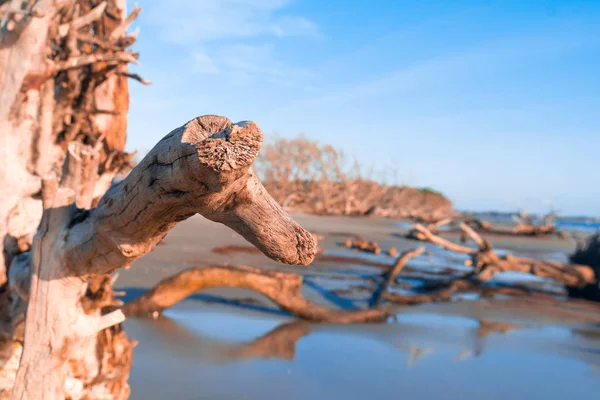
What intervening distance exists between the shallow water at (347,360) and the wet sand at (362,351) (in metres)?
0.01

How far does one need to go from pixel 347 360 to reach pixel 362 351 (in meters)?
0.42

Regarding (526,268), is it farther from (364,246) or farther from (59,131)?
(59,131)

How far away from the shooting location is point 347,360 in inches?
229

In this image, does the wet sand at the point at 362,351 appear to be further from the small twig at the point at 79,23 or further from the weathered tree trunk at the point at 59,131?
the small twig at the point at 79,23

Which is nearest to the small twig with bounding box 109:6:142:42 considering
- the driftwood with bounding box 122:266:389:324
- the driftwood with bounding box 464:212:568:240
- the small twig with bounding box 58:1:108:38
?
the small twig with bounding box 58:1:108:38

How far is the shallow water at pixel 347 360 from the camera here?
4.92 m

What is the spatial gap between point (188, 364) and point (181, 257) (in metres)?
7.50

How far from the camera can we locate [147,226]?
6.84 feet

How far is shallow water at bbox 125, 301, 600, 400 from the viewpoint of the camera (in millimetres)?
4918

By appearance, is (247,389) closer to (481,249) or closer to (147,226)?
(147,226)

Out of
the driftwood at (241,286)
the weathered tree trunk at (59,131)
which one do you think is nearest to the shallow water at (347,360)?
the driftwood at (241,286)

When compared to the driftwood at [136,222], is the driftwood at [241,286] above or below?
below

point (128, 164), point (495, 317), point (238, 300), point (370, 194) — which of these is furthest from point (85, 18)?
point (370, 194)

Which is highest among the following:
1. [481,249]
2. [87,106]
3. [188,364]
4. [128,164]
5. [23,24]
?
[23,24]
